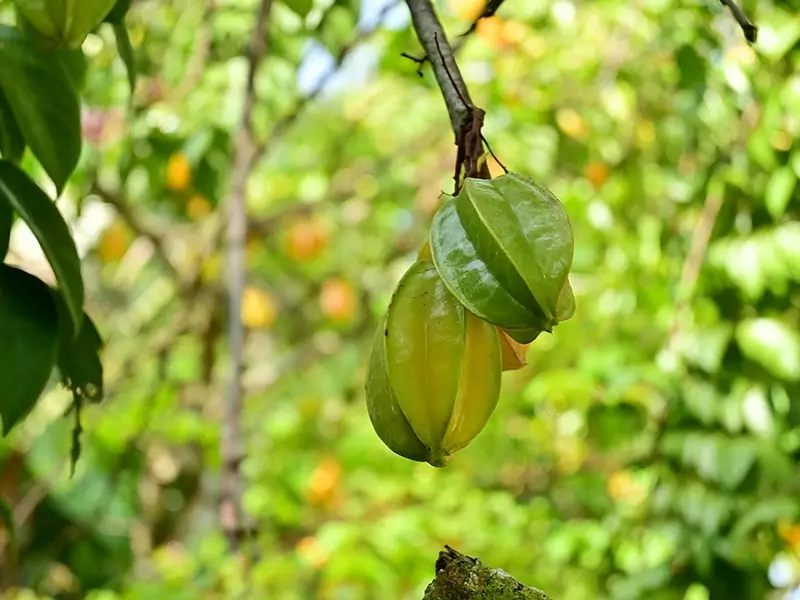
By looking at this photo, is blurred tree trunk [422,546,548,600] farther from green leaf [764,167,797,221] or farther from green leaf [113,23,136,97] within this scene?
green leaf [764,167,797,221]

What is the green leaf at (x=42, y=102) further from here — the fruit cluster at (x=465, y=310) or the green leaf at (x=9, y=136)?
the fruit cluster at (x=465, y=310)

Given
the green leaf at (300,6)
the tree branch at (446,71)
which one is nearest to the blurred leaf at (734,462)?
the green leaf at (300,6)

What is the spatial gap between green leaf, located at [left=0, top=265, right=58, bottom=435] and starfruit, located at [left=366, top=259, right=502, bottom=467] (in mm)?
253

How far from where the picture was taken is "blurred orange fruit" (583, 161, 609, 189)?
271 cm

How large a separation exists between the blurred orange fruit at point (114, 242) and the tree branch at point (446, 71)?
292cm

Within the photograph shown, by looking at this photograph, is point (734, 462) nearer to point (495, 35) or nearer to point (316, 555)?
point (316, 555)

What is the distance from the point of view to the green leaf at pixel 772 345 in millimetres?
1939

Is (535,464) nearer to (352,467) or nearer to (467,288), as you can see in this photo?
(352,467)

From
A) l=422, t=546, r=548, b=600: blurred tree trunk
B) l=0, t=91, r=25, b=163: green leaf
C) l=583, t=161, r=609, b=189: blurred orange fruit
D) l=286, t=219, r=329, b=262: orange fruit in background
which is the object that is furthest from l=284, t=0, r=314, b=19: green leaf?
l=286, t=219, r=329, b=262: orange fruit in background

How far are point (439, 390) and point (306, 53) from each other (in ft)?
5.74

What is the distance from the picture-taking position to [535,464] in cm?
331

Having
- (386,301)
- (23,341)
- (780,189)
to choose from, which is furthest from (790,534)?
(23,341)

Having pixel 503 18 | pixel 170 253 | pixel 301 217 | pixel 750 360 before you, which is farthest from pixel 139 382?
pixel 750 360

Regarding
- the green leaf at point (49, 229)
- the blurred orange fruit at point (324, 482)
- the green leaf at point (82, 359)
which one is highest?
the green leaf at point (49, 229)
